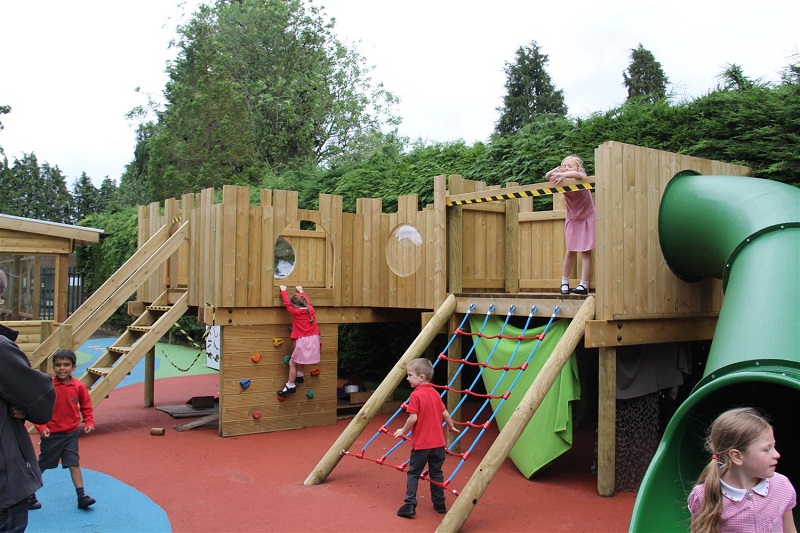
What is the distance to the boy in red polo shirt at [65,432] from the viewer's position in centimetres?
549

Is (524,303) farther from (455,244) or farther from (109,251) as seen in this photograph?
(109,251)

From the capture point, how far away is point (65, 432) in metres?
5.58

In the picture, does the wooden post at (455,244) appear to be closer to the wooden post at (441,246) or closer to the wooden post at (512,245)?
the wooden post at (441,246)

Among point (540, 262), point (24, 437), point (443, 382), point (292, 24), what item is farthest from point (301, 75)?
point (24, 437)

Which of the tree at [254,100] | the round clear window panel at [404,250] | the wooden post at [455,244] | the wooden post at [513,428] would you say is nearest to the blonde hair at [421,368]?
the wooden post at [513,428]

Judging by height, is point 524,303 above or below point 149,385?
above

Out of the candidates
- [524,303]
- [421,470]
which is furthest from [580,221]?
[421,470]

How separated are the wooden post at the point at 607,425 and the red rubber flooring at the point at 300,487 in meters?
0.15

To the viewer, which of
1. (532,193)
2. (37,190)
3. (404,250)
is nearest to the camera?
(532,193)

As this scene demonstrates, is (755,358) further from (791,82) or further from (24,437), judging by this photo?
(791,82)

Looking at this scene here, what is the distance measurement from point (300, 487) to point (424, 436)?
154cm

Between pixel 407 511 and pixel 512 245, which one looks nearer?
pixel 407 511

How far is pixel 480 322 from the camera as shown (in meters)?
7.30

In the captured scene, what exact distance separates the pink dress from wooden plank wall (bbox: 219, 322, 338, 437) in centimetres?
389
